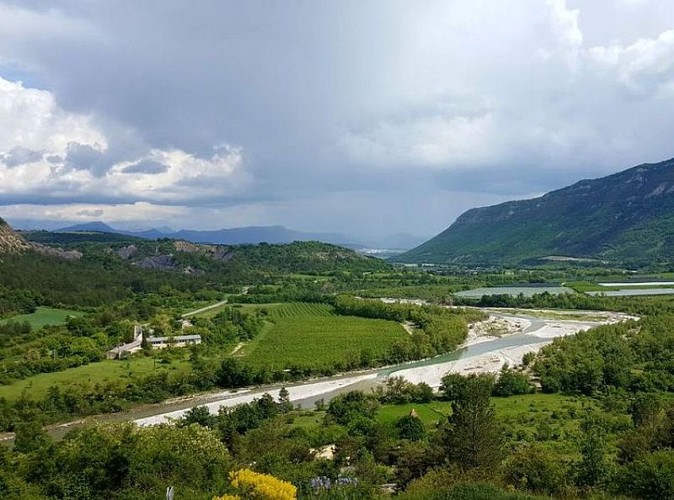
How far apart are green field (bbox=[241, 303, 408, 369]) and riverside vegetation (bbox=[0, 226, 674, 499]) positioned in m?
0.30

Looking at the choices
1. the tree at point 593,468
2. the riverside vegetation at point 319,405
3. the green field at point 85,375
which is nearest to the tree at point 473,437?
the riverside vegetation at point 319,405

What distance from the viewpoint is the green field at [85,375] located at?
39.8 metres

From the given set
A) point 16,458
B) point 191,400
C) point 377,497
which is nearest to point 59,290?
point 191,400

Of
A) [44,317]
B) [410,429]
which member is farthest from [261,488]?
[44,317]

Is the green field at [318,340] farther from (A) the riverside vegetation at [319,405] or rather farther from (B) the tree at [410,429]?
(B) the tree at [410,429]

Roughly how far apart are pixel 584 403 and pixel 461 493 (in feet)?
84.6

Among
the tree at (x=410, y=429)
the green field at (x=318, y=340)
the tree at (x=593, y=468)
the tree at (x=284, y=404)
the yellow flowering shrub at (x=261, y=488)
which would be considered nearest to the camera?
the yellow flowering shrub at (x=261, y=488)

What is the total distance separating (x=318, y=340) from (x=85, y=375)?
2290cm

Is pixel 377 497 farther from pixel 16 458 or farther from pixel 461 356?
pixel 461 356

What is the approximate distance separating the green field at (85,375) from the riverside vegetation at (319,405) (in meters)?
0.25

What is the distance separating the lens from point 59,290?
8200 cm

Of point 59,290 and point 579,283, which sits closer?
point 59,290

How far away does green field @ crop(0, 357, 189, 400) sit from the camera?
131 ft

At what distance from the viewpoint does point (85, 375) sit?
43.5 meters
